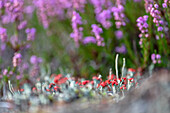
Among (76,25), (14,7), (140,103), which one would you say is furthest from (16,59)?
(140,103)

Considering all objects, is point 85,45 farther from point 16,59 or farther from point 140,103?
point 140,103

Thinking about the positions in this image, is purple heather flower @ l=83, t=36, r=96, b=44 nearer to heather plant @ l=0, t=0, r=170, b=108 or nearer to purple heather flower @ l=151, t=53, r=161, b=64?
heather plant @ l=0, t=0, r=170, b=108

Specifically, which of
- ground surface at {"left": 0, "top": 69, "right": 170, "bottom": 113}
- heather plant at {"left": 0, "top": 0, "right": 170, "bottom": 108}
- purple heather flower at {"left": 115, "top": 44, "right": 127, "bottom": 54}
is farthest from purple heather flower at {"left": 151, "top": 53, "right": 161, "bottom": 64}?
ground surface at {"left": 0, "top": 69, "right": 170, "bottom": 113}

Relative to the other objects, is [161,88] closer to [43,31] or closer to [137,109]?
[137,109]

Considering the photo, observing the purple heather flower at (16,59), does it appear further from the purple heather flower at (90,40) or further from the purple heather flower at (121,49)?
the purple heather flower at (121,49)

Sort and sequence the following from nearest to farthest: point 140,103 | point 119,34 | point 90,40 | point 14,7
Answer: point 140,103 → point 14,7 → point 90,40 → point 119,34

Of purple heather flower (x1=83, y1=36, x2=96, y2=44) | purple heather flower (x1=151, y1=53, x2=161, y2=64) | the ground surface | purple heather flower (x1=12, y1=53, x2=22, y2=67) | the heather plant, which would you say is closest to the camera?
the ground surface

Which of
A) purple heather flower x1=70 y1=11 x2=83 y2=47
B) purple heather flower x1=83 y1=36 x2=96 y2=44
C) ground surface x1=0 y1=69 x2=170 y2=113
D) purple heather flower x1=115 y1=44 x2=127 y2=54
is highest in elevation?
purple heather flower x1=70 y1=11 x2=83 y2=47

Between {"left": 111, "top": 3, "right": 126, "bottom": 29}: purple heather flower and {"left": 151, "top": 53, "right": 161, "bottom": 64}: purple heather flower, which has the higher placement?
{"left": 111, "top": 3, "right": 126, "bottom": 29}: purple heather flower

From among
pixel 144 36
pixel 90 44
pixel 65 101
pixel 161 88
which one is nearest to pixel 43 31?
pixel 90 44

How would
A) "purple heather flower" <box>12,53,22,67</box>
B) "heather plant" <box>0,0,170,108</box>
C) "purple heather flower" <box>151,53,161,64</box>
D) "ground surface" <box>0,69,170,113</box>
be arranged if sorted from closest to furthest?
"ground surface" <box>0,69,170,113</box>, "heather plant" <box>0,0,170,108</box>, "purple heather flower" <box>151,53,161,64</box>, "purple heather flower" <box>12,53,22,67</box>

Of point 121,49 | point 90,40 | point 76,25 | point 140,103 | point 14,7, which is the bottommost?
point 140,103
